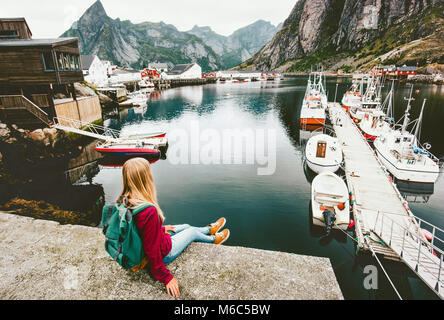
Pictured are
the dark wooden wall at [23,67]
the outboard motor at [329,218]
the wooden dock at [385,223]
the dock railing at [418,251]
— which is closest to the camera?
the dock railing at [418,251]

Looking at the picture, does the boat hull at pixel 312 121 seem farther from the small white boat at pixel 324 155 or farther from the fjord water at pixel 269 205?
the small white boat at pixel 324 155

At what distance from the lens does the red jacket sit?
321 cm

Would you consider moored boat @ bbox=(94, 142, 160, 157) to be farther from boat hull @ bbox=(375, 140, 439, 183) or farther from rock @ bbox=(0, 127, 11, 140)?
boat hull @ bbox=(375, 140, 439, 183)

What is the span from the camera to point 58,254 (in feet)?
14.5

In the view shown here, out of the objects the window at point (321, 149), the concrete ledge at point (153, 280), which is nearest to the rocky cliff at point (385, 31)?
the window at point (321, 149)

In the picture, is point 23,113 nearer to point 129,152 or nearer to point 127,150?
point 127,150

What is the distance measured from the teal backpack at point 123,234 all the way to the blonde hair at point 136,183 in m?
0.11

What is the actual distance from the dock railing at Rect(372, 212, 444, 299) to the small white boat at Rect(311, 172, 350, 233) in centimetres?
169

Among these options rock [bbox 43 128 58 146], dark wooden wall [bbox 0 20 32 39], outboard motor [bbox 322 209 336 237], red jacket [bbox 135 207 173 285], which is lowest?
outboard motor [bbox 322 209 336 237]

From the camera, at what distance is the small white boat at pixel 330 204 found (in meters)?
13.2

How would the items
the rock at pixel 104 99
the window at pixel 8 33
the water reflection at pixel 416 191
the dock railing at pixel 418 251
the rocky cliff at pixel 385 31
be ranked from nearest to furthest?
the dock railing at pixel 418 251 → the water reflection at pixel 416 191 → the window at pixel 8 33 → the rock at pixel 104 99 → the rocky cliff at pixel 385 31

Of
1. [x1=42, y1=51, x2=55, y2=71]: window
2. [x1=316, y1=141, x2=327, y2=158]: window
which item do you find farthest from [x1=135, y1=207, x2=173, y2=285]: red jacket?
[x1=42, y1=51, x2=55, y2=71]: window
